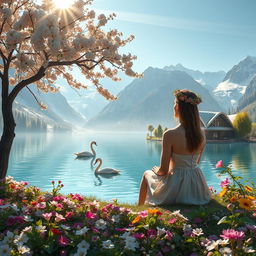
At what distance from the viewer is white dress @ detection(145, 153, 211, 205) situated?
6.55 meters

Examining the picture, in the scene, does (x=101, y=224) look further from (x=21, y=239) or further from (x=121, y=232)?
(x=21, y=239)

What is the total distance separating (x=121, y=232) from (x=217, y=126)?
82854 mm

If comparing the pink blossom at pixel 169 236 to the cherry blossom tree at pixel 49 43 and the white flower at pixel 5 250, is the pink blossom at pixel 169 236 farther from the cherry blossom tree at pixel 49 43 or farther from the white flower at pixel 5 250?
the cherry blossom tree at pixel 49 43

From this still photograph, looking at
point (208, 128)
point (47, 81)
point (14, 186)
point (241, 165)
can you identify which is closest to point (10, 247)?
point (14, 186)

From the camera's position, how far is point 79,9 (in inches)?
338

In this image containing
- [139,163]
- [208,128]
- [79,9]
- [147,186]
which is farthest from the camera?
[208,128]

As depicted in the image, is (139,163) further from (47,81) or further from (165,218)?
(165,218)

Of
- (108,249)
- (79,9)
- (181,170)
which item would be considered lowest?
(108,249)

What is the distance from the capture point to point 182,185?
6.55 metres

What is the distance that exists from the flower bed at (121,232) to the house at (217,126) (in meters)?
76.6

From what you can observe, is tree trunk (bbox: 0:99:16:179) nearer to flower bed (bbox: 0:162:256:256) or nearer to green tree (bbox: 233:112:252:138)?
flower bed (bbox: 0:162:256:256)

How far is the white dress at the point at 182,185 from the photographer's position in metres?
6.55

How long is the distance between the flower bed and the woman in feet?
2.35

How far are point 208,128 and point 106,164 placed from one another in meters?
51.9
